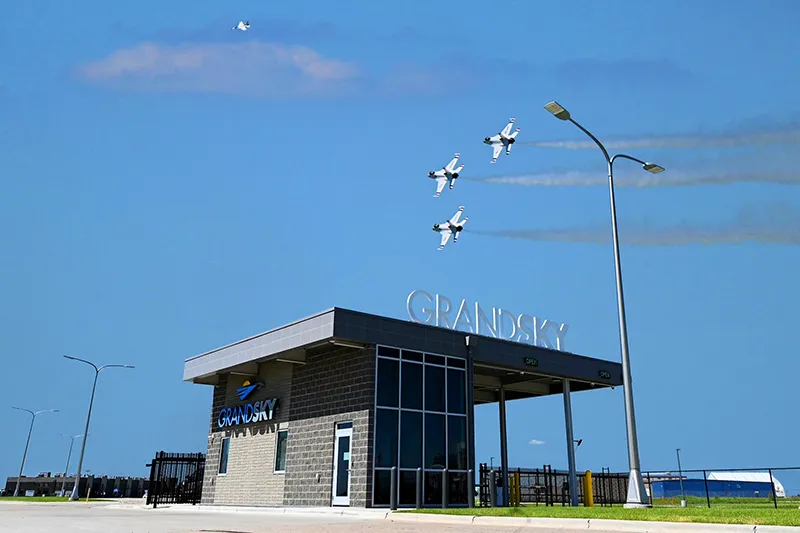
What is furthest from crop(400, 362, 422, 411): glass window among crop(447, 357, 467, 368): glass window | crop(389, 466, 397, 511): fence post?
crop(389, 466, 397, 511): fence post

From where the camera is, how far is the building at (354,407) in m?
23.8

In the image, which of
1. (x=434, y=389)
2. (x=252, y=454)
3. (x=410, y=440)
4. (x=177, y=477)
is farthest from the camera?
(x=177, y=477)

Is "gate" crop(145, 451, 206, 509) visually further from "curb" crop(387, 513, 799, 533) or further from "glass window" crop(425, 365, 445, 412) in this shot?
"curb" crop(387, 513, 799, 533)

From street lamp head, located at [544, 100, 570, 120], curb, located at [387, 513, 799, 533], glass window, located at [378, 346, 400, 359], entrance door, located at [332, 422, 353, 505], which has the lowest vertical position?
curb, located at [387, 513, 799, 533]

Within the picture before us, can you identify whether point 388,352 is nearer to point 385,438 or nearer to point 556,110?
point 385,438

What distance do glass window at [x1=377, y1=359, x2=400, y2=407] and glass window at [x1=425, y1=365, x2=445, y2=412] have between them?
4.55 feet

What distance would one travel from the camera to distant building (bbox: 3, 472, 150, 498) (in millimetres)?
72281

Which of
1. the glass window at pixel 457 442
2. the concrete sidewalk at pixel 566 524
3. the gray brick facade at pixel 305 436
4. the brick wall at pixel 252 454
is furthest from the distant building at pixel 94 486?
the concrete sidewalk at pixel 566 524

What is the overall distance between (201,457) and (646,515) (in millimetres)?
23787

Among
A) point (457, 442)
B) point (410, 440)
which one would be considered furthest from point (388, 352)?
point (457, 442)

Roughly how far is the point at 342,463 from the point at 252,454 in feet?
19.4

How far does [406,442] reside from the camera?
957 inches

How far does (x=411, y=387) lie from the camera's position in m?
24.9

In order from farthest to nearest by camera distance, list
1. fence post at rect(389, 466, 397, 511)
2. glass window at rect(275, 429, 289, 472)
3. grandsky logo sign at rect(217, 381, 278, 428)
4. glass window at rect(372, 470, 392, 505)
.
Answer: grandsky logo sign at rect(217, 381, 278, 428), glass window at rect(275, 429, 289, 472), glass window at rect(372, 470, 392, 505), fence post at rect(389, 466, 397, 511)
